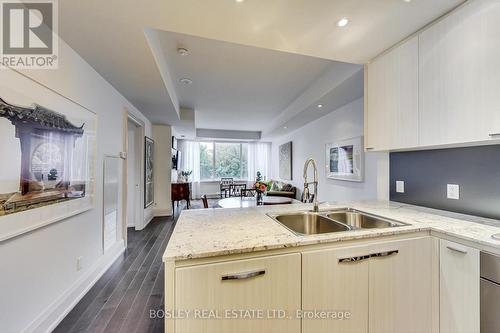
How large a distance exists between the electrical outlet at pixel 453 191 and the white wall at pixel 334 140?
0.57 meters

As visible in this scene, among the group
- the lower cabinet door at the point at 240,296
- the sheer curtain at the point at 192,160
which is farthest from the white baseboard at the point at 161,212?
the lower cabinet door at the point at 240,296

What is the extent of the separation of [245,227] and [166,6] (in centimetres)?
150

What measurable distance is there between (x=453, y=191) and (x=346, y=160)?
2.07 m

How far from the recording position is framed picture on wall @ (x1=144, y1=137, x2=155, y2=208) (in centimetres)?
427

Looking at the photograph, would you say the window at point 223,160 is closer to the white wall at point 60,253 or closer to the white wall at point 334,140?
the white wall at point 334,140

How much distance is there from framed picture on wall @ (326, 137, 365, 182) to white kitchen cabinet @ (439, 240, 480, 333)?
7.36 ft

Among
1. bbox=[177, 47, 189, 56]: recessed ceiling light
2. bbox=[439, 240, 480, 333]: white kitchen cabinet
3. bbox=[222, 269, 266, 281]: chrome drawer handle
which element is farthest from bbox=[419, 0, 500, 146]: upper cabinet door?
bbox=[177, 47, 189, 56]: recessed ceiling light

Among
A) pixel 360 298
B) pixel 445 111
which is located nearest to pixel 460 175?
pixel 445 111

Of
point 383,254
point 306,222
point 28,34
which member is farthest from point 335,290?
point 28,34

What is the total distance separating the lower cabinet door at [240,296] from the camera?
0.92 meters

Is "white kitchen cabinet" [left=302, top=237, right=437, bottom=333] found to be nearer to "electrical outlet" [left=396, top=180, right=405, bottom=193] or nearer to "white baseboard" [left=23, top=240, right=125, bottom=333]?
Result: "electrical outlet" [left=396, top=180, right=405, bottom=193]

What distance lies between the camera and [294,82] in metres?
3.45

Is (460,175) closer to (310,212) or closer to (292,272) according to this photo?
(310,212)

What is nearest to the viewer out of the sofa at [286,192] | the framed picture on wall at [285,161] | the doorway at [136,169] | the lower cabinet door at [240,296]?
the lower cabinet door at [240,296]
